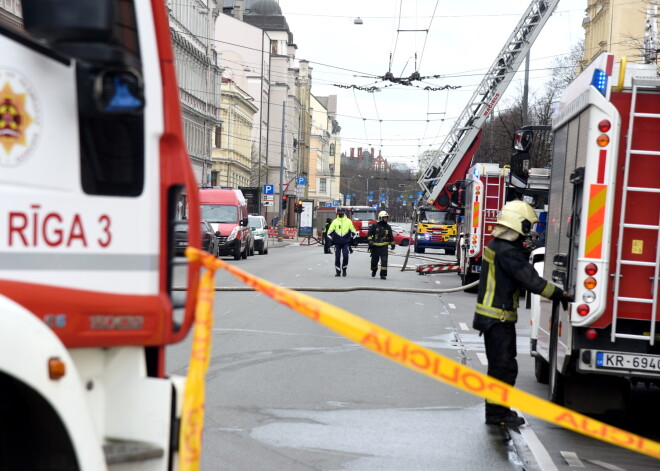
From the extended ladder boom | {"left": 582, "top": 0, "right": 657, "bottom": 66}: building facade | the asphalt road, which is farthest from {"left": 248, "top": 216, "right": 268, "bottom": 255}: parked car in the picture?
the asphalt road

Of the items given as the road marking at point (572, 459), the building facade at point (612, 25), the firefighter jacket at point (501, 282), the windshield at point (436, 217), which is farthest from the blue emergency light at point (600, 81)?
the building facade at point (612, 25)

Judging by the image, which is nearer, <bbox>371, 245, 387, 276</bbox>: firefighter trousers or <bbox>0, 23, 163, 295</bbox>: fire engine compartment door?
<bbox>0, 23, 163, 295</bbox>: fire engine compartment door

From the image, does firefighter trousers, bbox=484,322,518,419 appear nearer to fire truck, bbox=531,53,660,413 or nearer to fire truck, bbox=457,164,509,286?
fire truck, bbox=531,53,660,413

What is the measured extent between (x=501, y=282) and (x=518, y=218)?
0.55 metres

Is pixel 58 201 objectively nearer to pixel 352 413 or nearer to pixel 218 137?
pixel 352 413

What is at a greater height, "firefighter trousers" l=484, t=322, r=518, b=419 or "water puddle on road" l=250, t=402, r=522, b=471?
"firefighter trousers" l=484, t=322, r=518, b=419

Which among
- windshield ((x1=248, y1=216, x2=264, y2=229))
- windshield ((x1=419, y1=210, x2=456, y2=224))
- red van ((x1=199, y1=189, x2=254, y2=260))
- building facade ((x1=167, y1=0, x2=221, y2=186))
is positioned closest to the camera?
red van ((x1=199, y1=189, x2=254, y2=260))

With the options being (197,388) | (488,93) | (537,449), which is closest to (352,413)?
(537,449)

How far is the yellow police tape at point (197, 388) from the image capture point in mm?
3932

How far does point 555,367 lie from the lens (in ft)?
30.9

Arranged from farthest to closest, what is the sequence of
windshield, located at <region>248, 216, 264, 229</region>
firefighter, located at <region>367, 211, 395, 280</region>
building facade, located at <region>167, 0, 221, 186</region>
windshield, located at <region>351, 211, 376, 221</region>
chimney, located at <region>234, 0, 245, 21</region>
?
chimney, located at <region>234, 0, 245, 21</region> → windshield, located at <region>351, 211, 376, 221</region> → building facade, located at <region>167, 0, 221, 186</region> → windshield, located at <region>248, 216, 264, 229</region> → firefighter, located at <region>367, 211, 395, 280</region>

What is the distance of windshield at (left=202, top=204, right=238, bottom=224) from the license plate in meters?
30.4

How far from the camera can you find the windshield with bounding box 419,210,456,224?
2112 inches

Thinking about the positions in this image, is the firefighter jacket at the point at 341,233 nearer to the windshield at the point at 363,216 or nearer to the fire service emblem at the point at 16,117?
the fire service emblem at the point at 16,117
